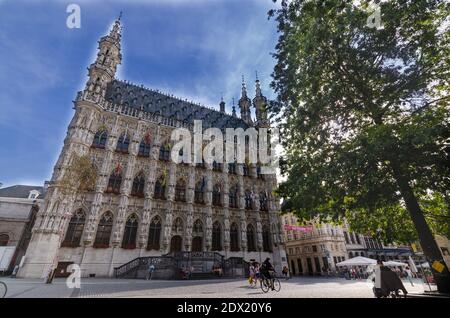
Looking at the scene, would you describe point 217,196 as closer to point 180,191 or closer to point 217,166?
point 217,166

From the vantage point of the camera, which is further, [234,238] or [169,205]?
[234,238]

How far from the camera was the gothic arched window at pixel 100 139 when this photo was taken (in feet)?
81.1

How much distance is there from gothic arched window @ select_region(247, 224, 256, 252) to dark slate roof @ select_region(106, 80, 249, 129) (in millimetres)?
17703

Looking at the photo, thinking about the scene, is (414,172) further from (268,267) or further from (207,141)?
(207,141)

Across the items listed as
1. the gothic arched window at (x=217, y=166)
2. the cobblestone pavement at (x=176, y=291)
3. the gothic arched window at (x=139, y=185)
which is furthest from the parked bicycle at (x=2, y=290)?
the gothic arched window at (x=217, y=166)

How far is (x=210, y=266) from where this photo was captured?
67.2 ft

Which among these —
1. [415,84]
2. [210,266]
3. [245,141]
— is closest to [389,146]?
[415,84]

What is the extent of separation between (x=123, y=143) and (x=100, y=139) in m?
2.50

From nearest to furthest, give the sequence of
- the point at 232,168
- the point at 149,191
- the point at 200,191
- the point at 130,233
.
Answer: the point at 130,233 → the point at 149,191 → the point at 200,191 → the point at 232,168

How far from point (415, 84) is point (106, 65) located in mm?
32462

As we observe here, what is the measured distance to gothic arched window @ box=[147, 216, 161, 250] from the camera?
76.1 ft

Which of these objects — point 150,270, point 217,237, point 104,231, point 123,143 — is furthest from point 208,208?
point 123,143

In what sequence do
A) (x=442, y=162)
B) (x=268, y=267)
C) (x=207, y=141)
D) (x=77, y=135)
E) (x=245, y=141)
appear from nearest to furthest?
(x=442, y=162) < (x=268, y=267) < (x=77, y=135) < (x=207, y=141) < (x=245, y=141)

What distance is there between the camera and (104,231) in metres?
22.0
